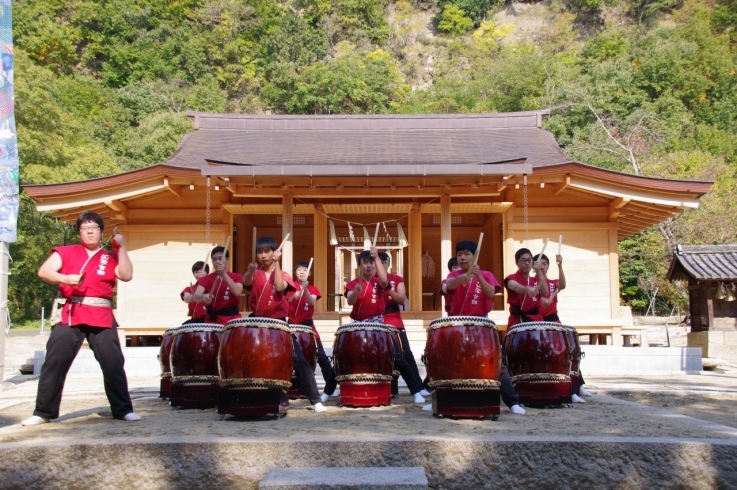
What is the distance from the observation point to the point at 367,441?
3779mm

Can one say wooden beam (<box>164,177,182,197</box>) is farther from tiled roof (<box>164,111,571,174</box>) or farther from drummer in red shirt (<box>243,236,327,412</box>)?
drummer in red shirt (<box>243,236,327,412</box>)

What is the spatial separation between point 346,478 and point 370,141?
41.6ft

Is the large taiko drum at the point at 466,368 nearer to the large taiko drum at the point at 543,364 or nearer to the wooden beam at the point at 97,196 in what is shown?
the large taiko drum at the point at 543,364

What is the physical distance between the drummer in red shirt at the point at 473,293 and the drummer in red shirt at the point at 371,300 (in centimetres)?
82

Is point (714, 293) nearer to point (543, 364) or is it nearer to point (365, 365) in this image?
point (543, 364)

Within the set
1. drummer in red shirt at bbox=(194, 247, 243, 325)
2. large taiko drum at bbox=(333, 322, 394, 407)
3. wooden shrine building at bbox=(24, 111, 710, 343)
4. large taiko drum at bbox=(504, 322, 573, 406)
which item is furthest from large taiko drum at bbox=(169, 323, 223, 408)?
wooden shrine building at bbox=(24, 111, 710, 343)

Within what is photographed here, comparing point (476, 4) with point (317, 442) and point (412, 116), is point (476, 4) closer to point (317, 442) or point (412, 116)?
point (412, 116)

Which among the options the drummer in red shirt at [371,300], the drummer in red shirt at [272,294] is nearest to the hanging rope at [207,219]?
the drummer in red shirt at [371,300]

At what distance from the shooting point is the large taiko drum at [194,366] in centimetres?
619

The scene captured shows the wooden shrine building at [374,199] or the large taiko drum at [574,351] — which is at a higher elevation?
the wooden shrine building at [374,199]

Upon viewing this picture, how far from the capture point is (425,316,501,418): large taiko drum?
5.33 metres

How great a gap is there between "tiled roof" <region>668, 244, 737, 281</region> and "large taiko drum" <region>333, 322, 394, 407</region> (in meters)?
10.7

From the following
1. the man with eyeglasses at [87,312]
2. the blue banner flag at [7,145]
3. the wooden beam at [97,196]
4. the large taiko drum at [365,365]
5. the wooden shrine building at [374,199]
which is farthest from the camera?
the wooden beam at [97,196]

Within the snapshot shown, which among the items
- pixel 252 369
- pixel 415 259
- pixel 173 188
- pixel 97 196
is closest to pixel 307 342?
pixel 252 369
